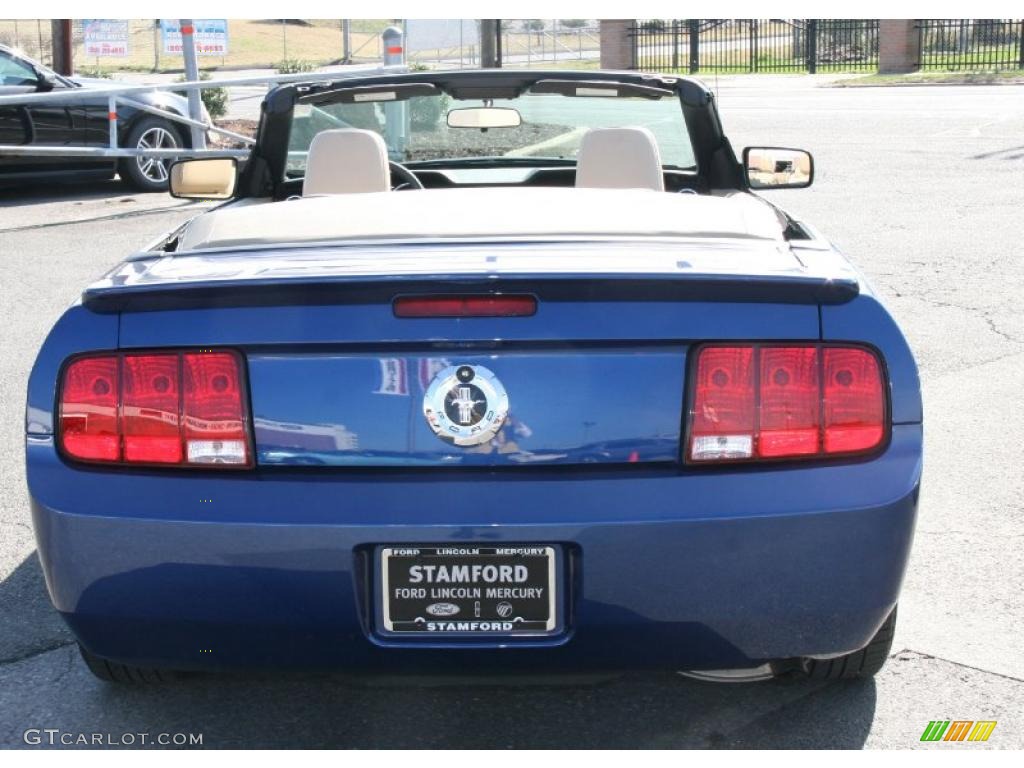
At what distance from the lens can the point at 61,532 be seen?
301cm

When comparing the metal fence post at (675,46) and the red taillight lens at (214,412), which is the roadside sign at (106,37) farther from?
the metal fence post at (675,46)

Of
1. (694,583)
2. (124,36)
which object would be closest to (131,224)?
(694,583)

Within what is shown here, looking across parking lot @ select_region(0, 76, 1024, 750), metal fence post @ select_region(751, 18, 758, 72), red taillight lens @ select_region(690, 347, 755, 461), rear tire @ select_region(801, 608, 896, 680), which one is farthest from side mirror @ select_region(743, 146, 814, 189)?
metal fence post @ select_region(751, 18, 758, 72)

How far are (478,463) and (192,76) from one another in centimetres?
1511

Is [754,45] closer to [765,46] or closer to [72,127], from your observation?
[765,46]

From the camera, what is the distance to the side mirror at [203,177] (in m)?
4.87

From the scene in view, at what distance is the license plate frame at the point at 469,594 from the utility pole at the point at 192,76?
42.2ft

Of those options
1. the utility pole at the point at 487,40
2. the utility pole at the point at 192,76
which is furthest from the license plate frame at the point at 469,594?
the utility pole at the point at 487,40

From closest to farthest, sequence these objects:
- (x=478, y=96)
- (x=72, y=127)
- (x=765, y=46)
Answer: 1. (x=478, y=96)
2. (x=72, y=127)
3. (x=765, y=46)

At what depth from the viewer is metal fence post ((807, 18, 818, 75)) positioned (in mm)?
42688

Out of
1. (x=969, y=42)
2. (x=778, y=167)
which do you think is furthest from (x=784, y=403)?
(x=969, y=42)

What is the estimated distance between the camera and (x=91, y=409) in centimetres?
305
